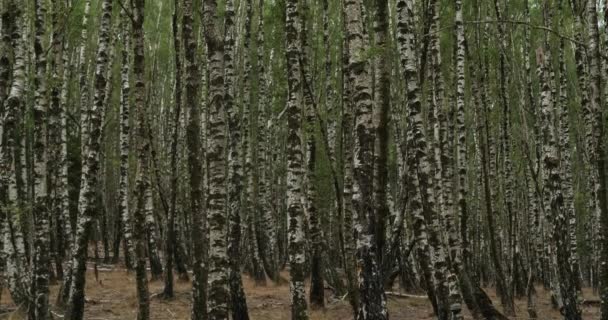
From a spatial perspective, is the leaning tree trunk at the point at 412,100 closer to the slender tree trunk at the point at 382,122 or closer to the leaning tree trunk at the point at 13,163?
the slender tree trunk at the point at 382,122

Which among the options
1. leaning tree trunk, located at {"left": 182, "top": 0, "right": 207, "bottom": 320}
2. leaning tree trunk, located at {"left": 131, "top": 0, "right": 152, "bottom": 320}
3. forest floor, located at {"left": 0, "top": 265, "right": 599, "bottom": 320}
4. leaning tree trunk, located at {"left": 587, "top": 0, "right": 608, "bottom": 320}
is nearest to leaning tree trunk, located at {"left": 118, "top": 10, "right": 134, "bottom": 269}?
forest floor, located at {"left": 0, "top": 265, "right": 599, "bottom": 320}

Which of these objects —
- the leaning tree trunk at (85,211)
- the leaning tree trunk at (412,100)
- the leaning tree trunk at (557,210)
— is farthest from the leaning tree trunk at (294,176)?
the leaning tree trunk at (557,210)

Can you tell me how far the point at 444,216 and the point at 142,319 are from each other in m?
6.55

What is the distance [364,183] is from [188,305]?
8783 mm

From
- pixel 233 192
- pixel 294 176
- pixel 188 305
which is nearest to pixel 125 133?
pixel 233 192

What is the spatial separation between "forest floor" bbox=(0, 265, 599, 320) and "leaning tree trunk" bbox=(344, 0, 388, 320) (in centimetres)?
606

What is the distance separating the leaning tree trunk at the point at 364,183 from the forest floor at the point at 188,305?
606cm

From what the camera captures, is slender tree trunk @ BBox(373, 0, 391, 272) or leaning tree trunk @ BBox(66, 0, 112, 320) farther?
leaning tree trunk @ BBox(66, 0, 112, 320)

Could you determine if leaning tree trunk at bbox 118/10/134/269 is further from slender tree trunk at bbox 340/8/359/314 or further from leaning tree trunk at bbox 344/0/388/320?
leaning tree trunk at bbox 344/0/388/320

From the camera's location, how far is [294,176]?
10398mm

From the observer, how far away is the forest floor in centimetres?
1388

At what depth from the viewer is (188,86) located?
855cm

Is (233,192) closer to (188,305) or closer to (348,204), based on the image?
(348,204)

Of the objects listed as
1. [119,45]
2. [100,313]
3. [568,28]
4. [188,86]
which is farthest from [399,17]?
[119,45]
